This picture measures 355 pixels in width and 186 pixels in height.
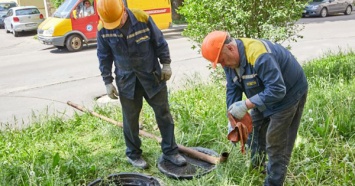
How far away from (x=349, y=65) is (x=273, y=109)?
14.6ft

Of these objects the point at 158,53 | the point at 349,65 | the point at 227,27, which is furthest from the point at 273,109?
the point at 349,65

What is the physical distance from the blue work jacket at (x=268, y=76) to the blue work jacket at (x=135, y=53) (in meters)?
0.87

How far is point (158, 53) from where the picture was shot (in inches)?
144

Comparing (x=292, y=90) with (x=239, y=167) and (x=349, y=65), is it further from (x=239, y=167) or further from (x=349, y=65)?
(x=349, y=65)

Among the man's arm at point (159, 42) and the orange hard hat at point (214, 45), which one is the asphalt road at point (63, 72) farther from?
the orange hard hat at point (214, 45)

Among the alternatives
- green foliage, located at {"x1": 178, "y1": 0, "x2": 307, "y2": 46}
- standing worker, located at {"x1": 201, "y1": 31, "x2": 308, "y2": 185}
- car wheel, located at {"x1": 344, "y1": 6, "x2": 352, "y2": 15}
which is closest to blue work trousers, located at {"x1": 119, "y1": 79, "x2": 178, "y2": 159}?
standing worker, located at {"x1": 201, "y1": 31, "x2": 308, "y2": 185}

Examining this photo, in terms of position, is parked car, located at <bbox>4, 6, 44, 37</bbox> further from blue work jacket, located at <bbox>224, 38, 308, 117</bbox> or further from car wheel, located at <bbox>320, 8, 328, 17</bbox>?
blue work jacket, located at <bbox>224, 38, 308, 117</bbox>

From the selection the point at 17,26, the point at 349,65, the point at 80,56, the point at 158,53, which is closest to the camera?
the point at 158,53

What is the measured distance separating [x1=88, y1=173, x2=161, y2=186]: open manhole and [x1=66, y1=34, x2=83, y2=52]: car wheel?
1046cm

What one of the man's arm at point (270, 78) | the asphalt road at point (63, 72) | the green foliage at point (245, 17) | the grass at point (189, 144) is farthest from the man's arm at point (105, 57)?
the green foliage at point (245, 17)

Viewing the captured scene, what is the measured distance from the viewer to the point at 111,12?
325 centimetres

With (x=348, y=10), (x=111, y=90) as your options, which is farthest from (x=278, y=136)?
(x=348, y=10)

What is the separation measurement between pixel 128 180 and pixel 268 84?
5.72 feet

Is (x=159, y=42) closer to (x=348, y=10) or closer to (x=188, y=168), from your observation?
(x=188, y=168)
